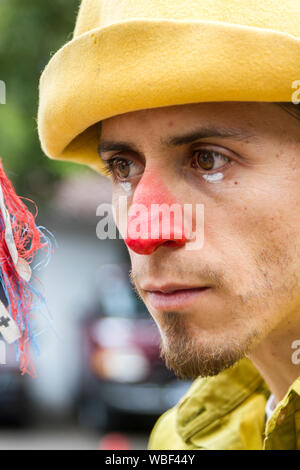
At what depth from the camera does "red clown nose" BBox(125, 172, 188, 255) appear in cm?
162

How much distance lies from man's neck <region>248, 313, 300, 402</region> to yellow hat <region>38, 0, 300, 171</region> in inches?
24.5

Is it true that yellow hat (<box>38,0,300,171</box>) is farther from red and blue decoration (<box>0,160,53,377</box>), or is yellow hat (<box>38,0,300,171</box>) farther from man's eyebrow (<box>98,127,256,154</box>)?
red and blue decoration (<box>0,160,53,377</box>)

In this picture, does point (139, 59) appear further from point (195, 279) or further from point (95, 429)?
point (95, 429)

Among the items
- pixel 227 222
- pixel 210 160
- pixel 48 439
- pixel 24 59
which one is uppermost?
pixel 24 59

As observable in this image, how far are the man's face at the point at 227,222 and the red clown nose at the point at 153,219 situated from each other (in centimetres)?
1

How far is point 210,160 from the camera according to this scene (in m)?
1.66

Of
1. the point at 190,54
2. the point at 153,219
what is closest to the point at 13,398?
the point at 153,219

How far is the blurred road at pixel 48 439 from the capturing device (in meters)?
8.11

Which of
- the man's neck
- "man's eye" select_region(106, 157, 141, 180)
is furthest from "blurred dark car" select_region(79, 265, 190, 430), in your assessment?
"man's eye" select_region(106, 157, 141, 180)

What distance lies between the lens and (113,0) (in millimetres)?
1716

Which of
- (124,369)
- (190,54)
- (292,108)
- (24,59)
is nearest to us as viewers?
(190,54)

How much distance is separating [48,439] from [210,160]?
25.1ft

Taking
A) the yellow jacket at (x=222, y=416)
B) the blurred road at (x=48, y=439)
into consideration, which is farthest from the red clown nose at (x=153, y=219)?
the blurred road at (x=48, y=439)

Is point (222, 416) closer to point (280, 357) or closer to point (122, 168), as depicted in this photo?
point (280, 357)
